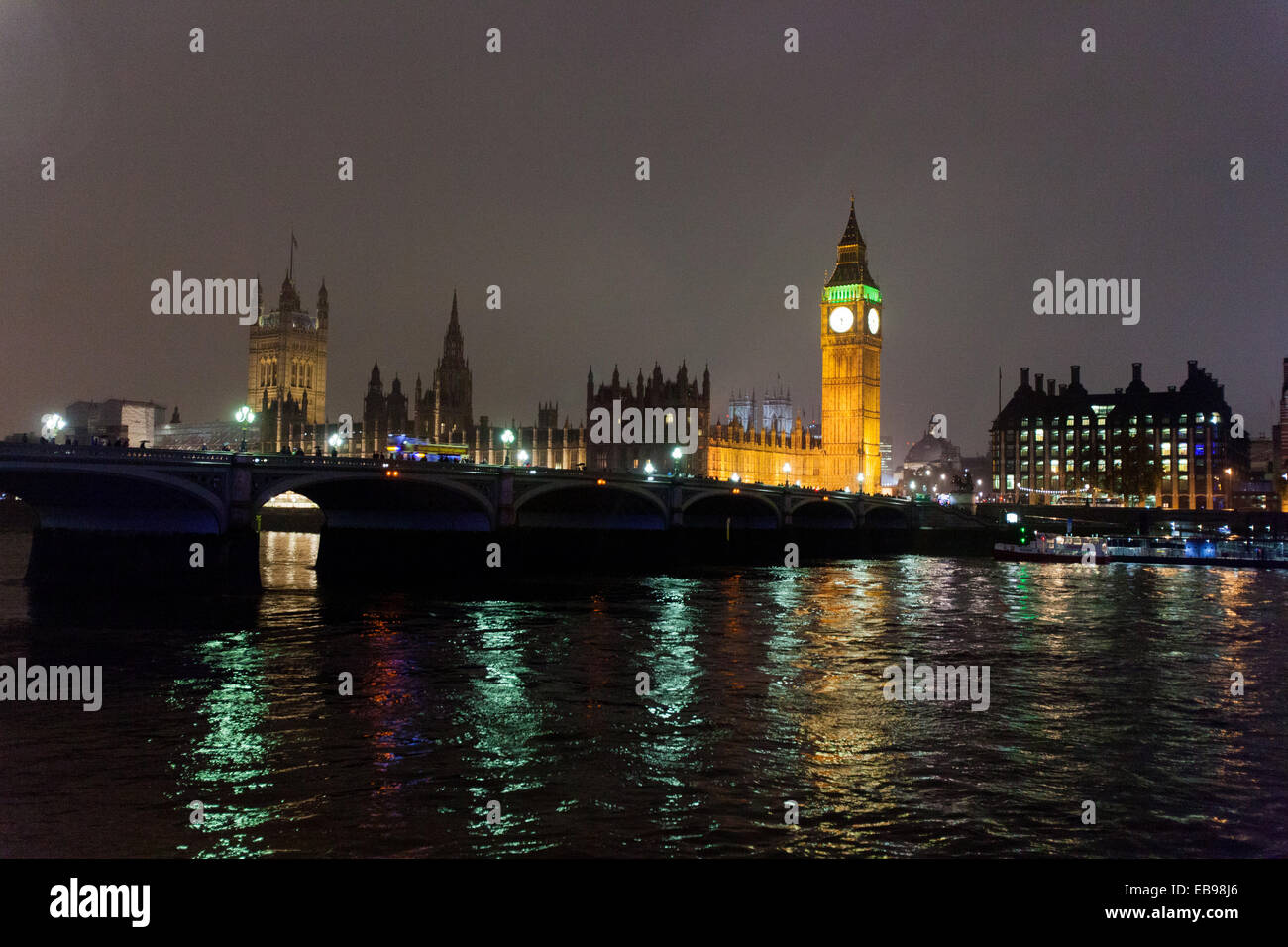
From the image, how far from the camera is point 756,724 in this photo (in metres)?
20.7

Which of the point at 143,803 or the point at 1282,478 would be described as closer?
the point at 143,803

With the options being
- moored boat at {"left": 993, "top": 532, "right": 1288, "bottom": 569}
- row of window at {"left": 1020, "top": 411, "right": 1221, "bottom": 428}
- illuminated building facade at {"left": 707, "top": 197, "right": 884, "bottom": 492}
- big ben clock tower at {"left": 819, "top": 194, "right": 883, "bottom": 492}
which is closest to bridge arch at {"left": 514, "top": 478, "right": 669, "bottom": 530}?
moored boat at {"left": 993, "top": 532, "right": 1288, "bottom": 569}

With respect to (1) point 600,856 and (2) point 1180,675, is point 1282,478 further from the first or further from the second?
(1) point 600,856

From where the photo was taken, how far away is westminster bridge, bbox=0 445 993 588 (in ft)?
144

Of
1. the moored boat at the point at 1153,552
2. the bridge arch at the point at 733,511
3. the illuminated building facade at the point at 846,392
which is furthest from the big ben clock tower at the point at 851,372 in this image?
the moored boat at the point at 1153,552

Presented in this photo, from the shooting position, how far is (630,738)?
1931 cm

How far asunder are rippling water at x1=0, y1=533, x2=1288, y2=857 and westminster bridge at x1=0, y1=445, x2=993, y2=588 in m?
7.04

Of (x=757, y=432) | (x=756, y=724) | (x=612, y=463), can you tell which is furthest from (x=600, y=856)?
(x=757, y=432)

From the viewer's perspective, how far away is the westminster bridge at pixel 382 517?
144 feet

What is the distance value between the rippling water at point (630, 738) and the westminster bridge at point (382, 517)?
277 inches

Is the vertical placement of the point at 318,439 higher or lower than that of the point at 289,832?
higher

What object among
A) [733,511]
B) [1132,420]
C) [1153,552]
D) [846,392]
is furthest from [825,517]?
[1132,420]

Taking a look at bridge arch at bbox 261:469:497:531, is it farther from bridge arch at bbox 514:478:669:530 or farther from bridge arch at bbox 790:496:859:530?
bridge arch at bbox 790:496:859:530
